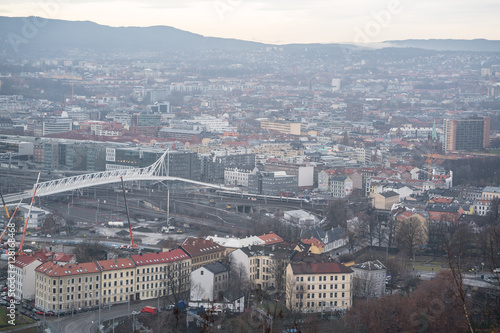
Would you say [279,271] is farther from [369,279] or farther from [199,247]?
[199,247]

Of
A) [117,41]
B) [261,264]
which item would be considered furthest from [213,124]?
[117,41]

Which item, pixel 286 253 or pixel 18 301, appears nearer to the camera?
pixel 18 301

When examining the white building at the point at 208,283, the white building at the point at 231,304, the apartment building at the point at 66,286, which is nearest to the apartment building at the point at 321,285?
the white building at the point at 231,304

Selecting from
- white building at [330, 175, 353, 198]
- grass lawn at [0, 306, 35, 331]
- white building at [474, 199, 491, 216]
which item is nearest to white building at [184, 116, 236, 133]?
white building at [330, 175, 353, 198]

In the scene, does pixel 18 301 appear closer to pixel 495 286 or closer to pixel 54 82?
pixel 495 286

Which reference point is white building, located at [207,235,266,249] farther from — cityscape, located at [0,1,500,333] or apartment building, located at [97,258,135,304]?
apartment building, located at [97,258,135,304]

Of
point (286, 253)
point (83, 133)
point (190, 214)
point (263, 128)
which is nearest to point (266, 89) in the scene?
point (263, 128)
